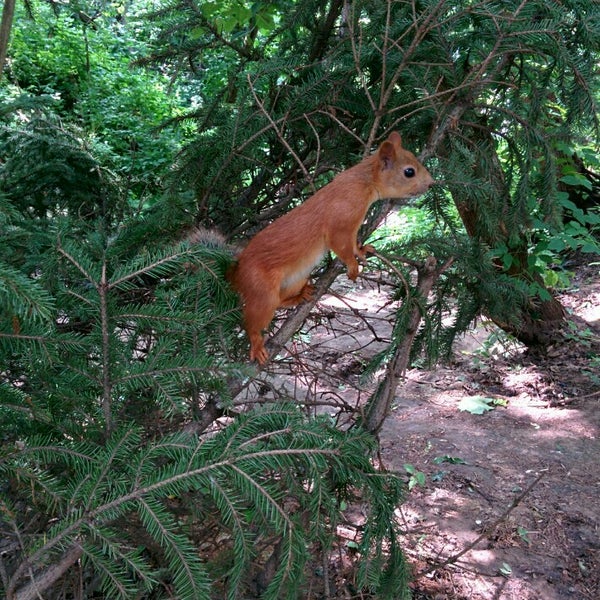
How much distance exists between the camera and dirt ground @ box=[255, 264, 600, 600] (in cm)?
284

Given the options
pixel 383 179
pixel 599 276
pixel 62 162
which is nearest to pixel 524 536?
pixel 383 179

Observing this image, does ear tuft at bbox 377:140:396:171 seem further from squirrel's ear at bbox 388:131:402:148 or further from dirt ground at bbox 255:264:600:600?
dirt ground at bbox 255:264:600:600

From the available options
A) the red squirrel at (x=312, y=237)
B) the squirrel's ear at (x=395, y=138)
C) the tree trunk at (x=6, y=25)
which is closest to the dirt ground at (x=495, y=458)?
the red squirrel at (x=312, y=237)

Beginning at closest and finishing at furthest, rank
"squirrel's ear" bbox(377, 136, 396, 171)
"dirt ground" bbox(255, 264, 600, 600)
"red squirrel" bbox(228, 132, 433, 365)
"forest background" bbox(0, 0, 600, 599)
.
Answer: "forest background" bbox(0, 0, 600, 599)
"red squirrel" bbox(228, 132, 433, 365)
"squirrel's ear" bbox(377, 136, 396, 171)
"dirt ground" bbox(255, 264, 600, 600)

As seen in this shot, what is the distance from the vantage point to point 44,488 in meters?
1.23

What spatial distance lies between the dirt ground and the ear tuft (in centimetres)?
53

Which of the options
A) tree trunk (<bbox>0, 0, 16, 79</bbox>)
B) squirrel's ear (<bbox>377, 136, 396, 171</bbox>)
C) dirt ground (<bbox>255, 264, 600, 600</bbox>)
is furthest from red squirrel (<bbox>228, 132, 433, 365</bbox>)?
tree trunk (<bbox>0, 0, 16, 79</bbox>)

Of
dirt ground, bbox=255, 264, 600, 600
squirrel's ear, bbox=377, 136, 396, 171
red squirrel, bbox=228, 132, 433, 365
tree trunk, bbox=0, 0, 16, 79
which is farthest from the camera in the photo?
dirt ground, bbox=255, 264, 600, 600

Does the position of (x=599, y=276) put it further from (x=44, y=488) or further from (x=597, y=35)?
(x=44, y=488)

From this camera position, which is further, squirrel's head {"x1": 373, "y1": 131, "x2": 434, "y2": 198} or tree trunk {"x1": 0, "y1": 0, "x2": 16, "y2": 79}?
squirrel's head {"x1": 373, "y1": 131, "x2": 434, "y2": 198}

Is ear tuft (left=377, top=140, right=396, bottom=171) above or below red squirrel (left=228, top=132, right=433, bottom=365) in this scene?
above

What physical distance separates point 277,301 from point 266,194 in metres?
0.88

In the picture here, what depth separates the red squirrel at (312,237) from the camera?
2115 millimetres

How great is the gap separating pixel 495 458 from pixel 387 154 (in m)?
2.69
